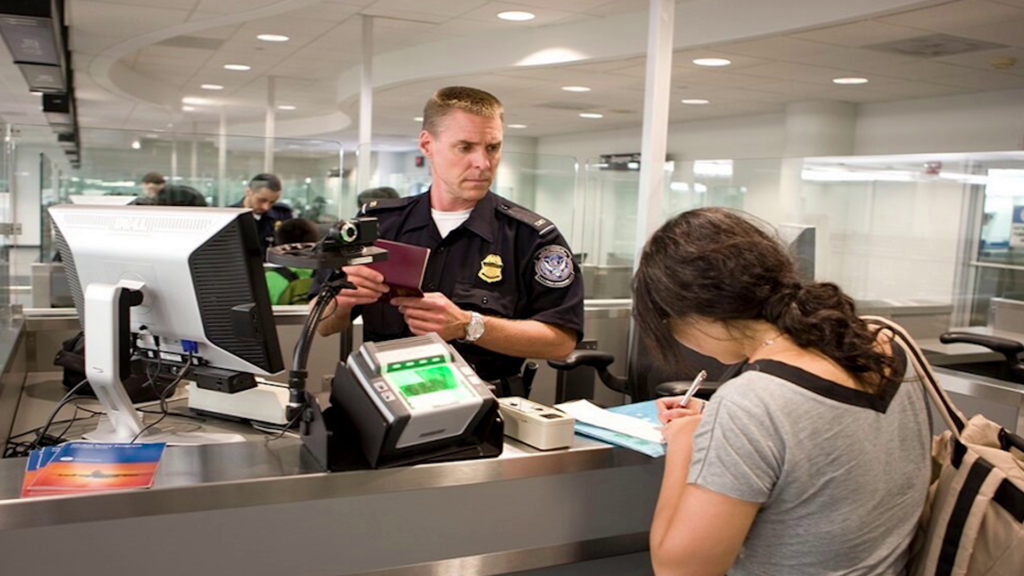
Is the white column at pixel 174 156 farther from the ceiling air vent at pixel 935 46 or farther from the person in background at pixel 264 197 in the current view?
the ceiling air vent at pixel 935 46

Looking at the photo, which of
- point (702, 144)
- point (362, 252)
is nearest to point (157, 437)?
point (362, 252)

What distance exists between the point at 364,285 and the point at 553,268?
0.64m

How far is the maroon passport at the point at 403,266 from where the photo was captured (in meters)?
1.71

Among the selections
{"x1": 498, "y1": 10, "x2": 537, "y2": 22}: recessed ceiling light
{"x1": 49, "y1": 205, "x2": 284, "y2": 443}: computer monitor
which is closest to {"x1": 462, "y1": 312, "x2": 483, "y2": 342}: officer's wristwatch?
{"x1": 49, "y1": 205, "x2": 284, "y2": 443}: computer monitor

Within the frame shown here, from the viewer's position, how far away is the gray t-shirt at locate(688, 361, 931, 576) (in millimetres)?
1182

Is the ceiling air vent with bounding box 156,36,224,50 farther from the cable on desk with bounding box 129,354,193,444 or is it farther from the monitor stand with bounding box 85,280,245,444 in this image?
the monitor stand with bounding box 85,280,245,444

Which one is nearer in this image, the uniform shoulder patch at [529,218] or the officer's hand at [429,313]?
the officer's hand at [429,313]

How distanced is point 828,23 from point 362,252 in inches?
145

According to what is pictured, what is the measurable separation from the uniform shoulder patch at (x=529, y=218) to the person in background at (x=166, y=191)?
2.98 m

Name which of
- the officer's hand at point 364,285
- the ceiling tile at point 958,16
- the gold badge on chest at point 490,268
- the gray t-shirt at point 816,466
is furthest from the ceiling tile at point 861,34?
the gray t-shirt at point 816,466

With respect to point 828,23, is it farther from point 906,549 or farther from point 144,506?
point 144,506

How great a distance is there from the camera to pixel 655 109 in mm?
3867

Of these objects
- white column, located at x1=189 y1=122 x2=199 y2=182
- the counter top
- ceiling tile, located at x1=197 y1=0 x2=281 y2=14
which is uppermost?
ceiling tile, located at x1=197 y1=0 x2=281 y2=14

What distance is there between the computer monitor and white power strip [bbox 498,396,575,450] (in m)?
0.45
